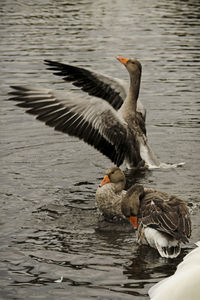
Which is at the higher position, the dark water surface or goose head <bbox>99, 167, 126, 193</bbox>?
goose head <bbox>99, 167, 126, 193</bbox>

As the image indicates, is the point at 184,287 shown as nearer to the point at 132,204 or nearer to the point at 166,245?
the point at 166,245

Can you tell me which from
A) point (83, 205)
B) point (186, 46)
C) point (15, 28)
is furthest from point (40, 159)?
point (15, 28)

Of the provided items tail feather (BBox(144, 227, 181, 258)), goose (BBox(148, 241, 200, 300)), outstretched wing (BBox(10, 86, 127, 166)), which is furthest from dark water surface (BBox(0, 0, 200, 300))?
goose (BBox(148, 241, 200, 300))

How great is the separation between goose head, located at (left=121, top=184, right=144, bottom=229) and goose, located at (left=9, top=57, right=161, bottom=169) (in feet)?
8.00

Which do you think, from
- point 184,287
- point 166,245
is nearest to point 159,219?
point 166,245

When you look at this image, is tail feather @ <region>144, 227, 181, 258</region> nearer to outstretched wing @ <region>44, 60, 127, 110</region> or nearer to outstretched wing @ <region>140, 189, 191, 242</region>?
outstretched wing @ <region>140, 189, 191, 242</region>

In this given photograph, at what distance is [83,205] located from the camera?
29.0 ft

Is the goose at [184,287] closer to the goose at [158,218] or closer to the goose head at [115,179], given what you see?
the goose at [158,218]

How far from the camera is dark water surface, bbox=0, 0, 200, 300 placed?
21.9ft

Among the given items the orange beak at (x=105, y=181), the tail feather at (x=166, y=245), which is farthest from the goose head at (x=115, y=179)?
the tail feather at (x=166, y=245)

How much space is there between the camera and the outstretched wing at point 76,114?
9602 mm

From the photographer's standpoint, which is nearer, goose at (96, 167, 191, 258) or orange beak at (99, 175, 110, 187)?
goose at (96, 167, 191, 258)

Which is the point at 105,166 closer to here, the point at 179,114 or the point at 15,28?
the point at 179,114

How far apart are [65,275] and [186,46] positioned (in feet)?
45.8
